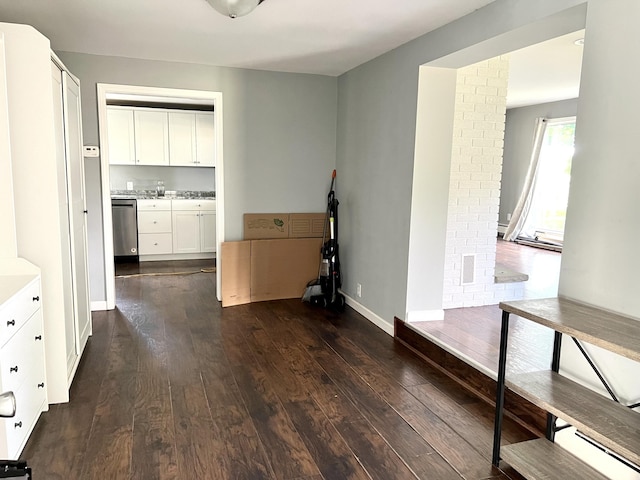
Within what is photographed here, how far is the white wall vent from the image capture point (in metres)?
4.05

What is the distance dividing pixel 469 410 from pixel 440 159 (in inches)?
71.5

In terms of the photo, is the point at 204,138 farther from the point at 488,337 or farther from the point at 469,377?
the point at 469,377

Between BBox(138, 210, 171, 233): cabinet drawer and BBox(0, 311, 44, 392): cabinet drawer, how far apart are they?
421 cm

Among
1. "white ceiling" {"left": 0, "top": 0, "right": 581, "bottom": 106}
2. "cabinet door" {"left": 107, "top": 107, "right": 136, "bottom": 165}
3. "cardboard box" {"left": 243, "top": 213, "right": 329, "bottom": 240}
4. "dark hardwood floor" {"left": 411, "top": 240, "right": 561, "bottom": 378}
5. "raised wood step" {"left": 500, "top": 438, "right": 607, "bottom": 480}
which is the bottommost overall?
"raised wood step" {"left": 500, "top": 438, "right": 607, "bottom": 480}

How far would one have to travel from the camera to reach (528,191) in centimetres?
815

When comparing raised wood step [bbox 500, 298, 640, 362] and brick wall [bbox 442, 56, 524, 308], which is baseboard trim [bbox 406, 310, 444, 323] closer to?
brick wall [bbox 442, 56, 524, 308]

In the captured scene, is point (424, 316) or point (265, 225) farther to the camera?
point (265, 225)

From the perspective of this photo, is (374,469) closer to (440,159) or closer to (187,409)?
(187,409)

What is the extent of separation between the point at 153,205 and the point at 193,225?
618 mm

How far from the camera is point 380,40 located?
11.4 feet

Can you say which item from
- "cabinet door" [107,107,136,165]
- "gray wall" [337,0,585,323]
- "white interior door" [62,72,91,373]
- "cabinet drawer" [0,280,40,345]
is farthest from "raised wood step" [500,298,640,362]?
"cabinet door" [107,107,136,165]

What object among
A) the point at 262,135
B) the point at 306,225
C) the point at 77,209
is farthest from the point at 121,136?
the point at 77,209

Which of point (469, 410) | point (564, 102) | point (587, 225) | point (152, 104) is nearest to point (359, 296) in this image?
point (469, 410)

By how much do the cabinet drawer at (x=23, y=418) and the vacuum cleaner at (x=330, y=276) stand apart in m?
2.67
